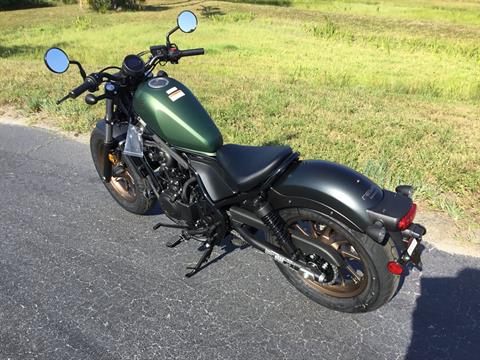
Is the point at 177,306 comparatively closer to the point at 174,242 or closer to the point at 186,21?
the point at 174,242

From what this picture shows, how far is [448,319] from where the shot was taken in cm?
289

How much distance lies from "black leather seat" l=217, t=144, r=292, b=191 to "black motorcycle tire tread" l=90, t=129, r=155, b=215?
1.08m

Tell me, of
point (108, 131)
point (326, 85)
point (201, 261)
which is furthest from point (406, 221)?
point (326, 85)

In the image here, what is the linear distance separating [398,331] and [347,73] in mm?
10916

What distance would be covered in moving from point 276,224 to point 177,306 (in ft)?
3.27

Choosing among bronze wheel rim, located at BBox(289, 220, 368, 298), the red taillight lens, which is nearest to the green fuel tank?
bronze wheel rim, located at BBox(289, 220, 368, 298)

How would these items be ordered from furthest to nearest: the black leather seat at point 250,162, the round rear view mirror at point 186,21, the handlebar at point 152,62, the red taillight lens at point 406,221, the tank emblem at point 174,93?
1. the round rear view mirror at point 186,21
2. the handlebar at point 152,62
3. the tank emblem at point 174,93
4. the black leather seat at point 250,162
5. the red taillight lens at point 406,221

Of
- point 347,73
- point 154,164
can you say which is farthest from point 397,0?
point 154,164

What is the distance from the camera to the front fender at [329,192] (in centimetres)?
255

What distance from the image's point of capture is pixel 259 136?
592 centimetres

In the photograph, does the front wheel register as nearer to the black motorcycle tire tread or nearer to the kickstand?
the kickstand

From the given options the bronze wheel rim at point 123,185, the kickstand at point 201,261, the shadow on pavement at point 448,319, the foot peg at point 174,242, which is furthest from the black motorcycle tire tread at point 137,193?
the shadow on pavement at point 448,319

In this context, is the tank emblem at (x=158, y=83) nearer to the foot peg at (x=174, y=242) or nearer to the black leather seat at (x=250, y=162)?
the black leather seat at (x=250, y=162)

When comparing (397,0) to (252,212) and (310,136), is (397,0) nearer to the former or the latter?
(310,136)
